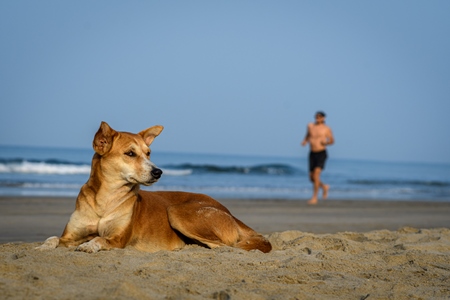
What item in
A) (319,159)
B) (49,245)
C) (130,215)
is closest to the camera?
(49,245)

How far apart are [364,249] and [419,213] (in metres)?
7.02

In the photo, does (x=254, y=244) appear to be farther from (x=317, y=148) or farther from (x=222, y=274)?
(x=317, y=148)

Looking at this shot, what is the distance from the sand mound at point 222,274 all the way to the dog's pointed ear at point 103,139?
985 millimetres

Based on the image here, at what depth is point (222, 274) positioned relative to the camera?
4.82 meters

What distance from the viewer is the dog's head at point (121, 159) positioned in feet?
19.1

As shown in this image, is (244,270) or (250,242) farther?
(250,242)

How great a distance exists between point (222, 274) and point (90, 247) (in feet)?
4.43

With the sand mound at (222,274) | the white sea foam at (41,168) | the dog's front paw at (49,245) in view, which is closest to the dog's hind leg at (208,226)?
the sand mound at (222,274)

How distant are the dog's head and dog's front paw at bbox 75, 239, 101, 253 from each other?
25.7 inches

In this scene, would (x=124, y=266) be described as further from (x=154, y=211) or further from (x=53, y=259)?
(x=154, y=211)

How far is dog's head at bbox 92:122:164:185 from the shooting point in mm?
5816

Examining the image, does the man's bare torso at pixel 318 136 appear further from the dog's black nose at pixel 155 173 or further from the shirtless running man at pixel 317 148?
the dog's black nose at pixel 155 173

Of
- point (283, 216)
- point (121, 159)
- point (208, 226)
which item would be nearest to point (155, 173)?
point (121, 159)

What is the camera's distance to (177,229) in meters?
6.27
